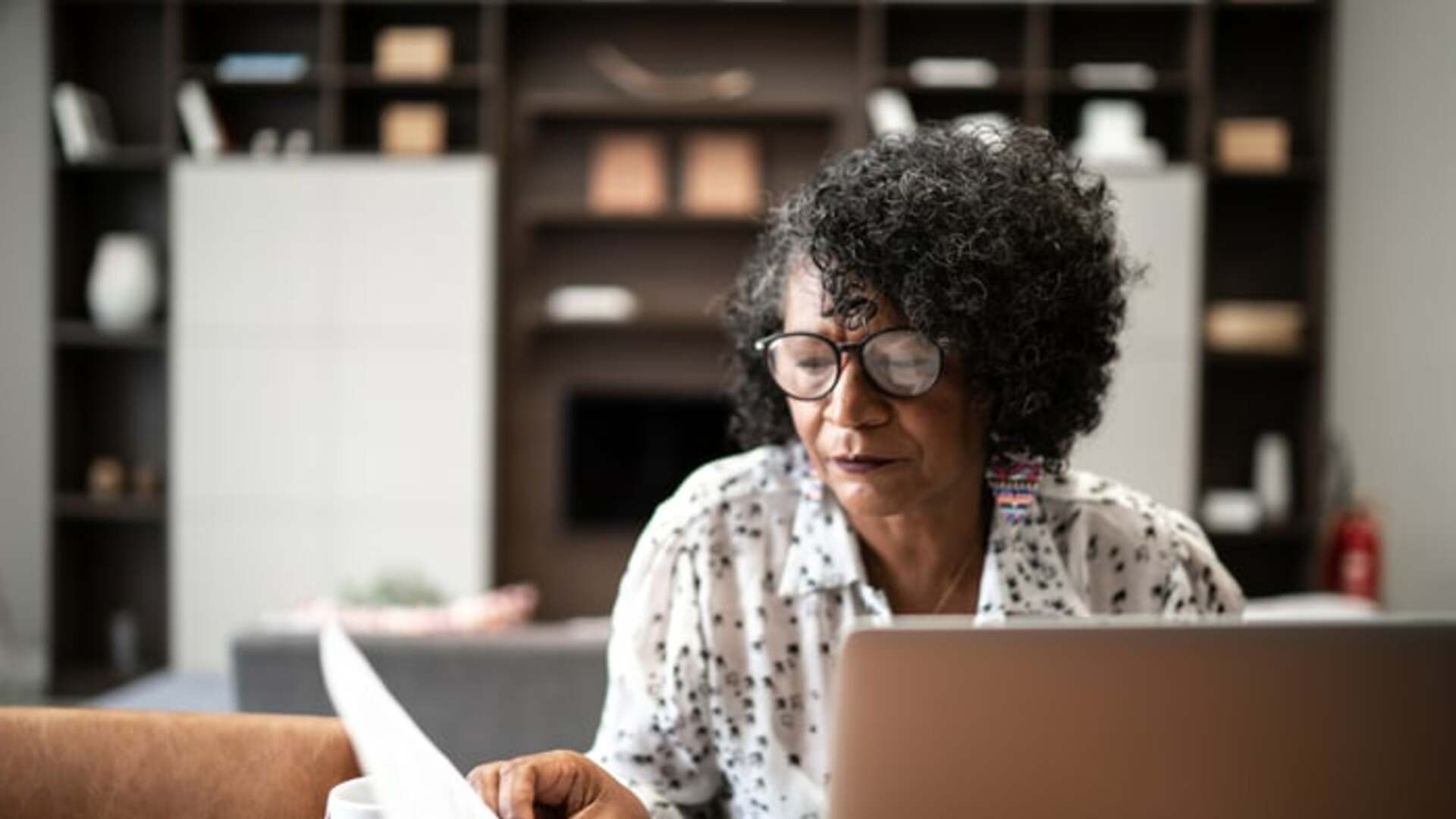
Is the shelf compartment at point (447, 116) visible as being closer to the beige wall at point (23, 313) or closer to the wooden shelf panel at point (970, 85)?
the beige wall at point (23, 313)

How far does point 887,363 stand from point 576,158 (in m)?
3.98

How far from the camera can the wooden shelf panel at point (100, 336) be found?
4.78 metres

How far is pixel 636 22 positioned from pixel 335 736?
4301 mm

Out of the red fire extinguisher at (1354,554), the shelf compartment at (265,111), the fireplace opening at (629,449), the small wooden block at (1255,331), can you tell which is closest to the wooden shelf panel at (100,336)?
the shelf compartment at (265,111)

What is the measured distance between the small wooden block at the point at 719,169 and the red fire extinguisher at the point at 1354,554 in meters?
2.07

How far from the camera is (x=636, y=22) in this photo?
16.3ft

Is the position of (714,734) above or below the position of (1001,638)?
below

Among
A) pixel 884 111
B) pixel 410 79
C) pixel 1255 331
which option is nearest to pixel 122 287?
pixel 410 79

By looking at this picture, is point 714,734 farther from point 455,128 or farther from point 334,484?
point 455,128

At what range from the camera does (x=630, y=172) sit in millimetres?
4895

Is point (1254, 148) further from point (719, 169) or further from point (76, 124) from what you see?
point (76, 124)

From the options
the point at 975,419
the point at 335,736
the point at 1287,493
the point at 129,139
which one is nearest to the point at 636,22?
the point at 129,139

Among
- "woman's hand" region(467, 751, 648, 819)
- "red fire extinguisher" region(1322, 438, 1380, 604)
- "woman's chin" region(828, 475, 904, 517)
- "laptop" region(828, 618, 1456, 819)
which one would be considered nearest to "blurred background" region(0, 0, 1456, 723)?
"red fire extinguisher" region(1322, 438, 1380, 604)

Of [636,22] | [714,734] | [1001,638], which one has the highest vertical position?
[636,22]
